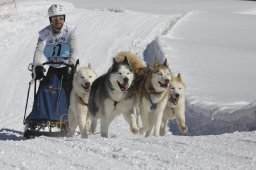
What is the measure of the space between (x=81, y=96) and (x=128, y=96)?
2.24 feet

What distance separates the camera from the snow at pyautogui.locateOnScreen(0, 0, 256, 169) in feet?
16.7

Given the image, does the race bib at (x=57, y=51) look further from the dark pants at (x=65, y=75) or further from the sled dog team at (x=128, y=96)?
the sled dog team at (x=128, y=96)

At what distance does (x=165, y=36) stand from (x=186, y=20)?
581cm

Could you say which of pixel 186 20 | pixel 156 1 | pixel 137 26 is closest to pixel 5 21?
pixel 137 26

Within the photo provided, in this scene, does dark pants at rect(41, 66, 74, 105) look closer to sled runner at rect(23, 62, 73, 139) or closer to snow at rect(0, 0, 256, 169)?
sled runner at rect(23, 62, 73, 139)

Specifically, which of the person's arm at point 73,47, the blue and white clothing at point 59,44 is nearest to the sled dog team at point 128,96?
the person's arm at point 73,47

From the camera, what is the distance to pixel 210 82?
1112cm

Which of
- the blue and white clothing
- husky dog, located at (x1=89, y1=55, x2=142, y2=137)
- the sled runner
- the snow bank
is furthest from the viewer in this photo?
the snow bank

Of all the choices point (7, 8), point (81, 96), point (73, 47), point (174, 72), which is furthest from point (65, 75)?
point (7, 8)

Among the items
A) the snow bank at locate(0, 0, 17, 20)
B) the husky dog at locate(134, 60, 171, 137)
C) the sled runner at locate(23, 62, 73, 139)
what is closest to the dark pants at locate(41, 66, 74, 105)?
the sled runner at locate(23, 62, 73, 139)

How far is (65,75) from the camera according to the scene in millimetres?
7590

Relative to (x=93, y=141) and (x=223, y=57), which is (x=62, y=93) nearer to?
(x=93, y=141)

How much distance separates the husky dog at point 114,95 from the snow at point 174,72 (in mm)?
336

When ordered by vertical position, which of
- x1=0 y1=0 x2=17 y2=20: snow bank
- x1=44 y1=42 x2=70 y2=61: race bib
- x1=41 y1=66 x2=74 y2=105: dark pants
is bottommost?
x1=0 y1=0 x2=17 y2=20: snow bank
